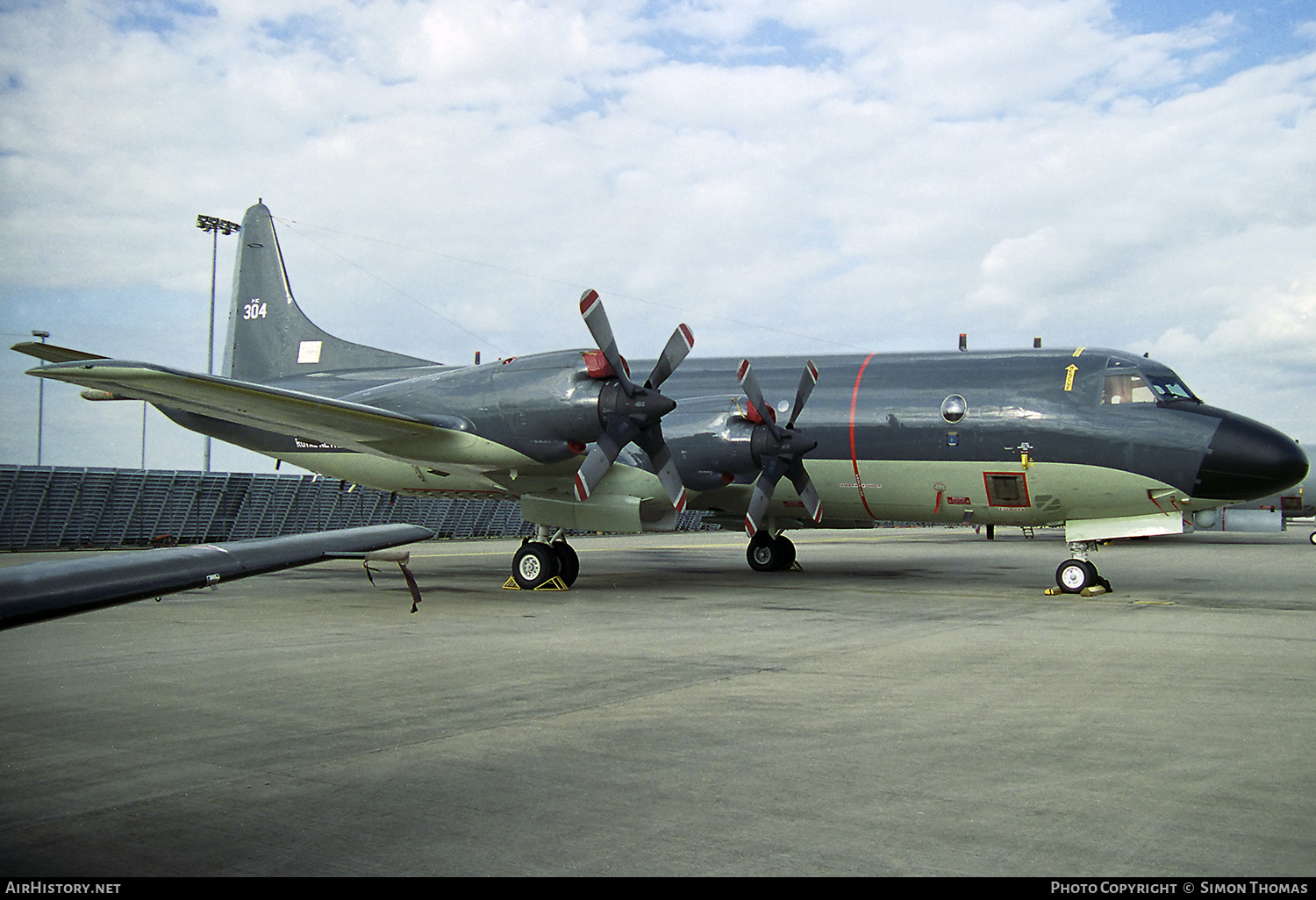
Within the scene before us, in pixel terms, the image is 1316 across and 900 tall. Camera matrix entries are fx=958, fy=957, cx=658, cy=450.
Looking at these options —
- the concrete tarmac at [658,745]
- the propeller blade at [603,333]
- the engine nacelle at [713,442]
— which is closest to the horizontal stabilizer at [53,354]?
the concrete tarmac at [658,745]

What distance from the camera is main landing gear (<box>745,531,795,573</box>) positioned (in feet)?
63.6

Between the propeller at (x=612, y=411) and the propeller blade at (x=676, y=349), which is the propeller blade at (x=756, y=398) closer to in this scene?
the propeller blade at (x=676, y=349)

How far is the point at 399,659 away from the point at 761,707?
3.50m

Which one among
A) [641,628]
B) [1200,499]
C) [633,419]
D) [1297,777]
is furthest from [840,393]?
[1297,777]

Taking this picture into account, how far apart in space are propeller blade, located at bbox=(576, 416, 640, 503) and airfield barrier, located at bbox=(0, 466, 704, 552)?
1093 cm

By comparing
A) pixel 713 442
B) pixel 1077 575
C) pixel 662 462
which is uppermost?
pixel 713 442

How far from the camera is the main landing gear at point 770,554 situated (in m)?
19.4

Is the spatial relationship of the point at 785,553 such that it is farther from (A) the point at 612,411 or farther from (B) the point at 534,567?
(A) the point at 612,411

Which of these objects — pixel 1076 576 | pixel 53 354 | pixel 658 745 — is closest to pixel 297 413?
pixel 53 354

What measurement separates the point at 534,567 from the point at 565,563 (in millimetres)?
572

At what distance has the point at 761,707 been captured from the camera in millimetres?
6418

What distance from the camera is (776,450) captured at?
1504cm

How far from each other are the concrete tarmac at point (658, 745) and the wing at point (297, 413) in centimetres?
284

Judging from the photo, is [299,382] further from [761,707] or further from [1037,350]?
[761,707]
